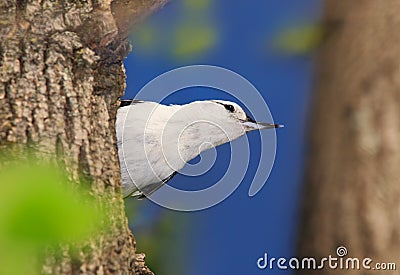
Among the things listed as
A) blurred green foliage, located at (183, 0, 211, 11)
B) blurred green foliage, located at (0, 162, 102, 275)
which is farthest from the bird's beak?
blurred green foliage, located at (0, 162, 102, 275)

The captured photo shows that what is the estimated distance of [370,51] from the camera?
0.50 m

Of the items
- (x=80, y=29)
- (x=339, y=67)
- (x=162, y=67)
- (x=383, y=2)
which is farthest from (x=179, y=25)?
(x=339, y=67)

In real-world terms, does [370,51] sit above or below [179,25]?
below

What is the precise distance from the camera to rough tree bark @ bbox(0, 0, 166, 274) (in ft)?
2.04

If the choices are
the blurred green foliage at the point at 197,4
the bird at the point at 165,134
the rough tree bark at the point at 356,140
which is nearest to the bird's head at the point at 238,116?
the bird at the point at 165,134

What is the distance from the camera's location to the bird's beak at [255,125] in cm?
129

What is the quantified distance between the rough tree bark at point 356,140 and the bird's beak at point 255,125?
0.59 meters

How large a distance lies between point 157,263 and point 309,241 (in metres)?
0.87

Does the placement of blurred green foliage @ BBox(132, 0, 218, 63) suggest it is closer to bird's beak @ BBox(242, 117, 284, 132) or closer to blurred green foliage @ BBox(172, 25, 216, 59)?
blurred green foliage @ BBox(172, 25, 216, 59)

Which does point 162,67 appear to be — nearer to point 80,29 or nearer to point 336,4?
point 80,29
